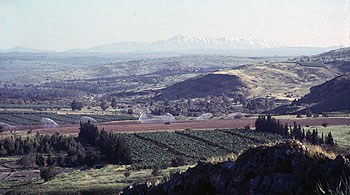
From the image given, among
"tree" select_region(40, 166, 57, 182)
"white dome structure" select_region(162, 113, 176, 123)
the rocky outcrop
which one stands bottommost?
"white dome structure" select_region(162, 113, 176, 123)

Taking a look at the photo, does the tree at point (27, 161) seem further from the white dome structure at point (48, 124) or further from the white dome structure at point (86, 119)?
the white dome structure at point (86, 119)

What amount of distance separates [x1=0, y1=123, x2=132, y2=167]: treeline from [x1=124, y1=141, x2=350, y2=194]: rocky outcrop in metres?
69.0

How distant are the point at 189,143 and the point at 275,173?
88.9 meters

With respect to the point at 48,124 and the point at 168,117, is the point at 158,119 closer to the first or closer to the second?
the point at 168,117

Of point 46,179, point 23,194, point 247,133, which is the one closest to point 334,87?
point 247,133

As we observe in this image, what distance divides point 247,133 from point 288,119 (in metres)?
28.9

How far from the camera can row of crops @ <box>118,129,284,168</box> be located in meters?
90.6

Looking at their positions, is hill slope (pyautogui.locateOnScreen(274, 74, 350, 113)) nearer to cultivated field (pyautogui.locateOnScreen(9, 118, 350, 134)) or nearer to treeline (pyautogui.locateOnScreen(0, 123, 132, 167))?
cultivated field (pyautogui.locateOnScreen(9, 118, 350, 134))

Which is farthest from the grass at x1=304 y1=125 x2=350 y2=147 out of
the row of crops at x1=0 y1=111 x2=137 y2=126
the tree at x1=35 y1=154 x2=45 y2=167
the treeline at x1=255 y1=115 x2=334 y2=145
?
the row of crops at x1=0 y1=111 x2=137 y2=126

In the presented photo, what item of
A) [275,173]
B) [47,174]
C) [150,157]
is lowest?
[150,157]

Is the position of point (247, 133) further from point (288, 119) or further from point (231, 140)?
point (288, 119)

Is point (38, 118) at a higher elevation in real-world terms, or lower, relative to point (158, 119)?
higher

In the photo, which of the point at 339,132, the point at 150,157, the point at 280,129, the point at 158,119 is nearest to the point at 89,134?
the point at 150,157

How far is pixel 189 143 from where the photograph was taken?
10625 cm
